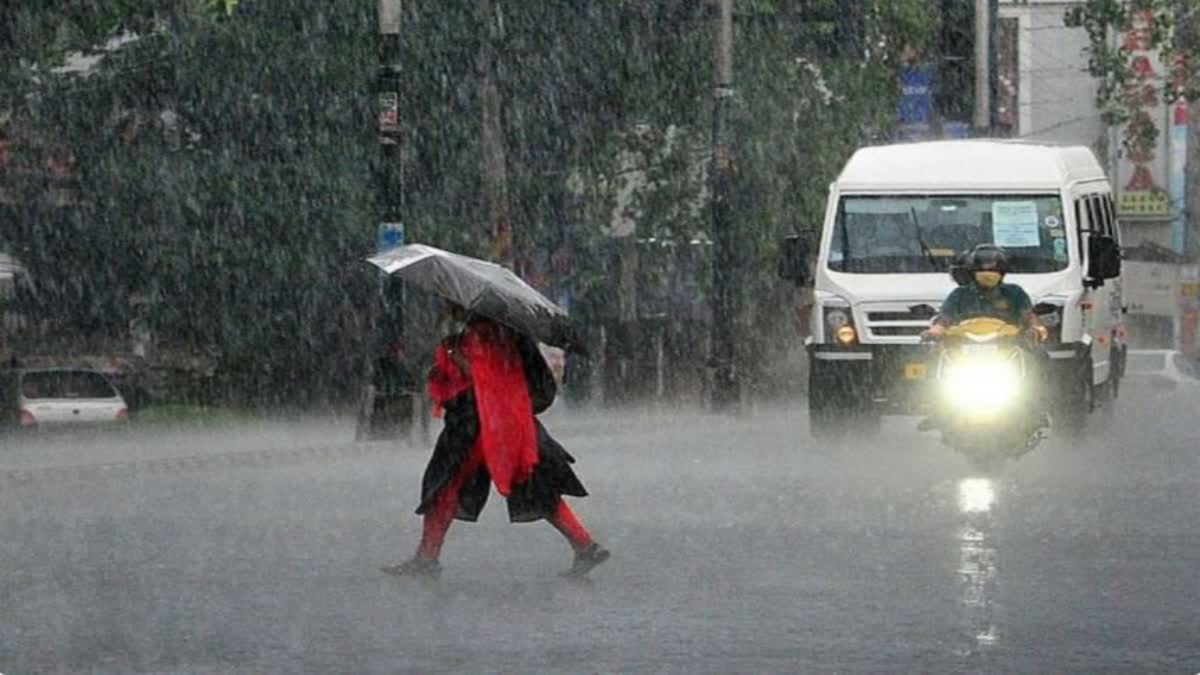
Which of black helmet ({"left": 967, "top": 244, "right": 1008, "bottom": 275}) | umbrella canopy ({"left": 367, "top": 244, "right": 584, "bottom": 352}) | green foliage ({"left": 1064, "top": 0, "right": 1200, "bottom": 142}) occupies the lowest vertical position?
black helmet ({"left": 967, "top": 244, "right": 1008, "bottom": 275})

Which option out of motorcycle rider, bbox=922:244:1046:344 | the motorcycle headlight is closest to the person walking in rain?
the motorcycle headlight

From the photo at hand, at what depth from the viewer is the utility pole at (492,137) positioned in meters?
36.8

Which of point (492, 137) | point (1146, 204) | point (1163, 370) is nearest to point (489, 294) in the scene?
point (492, 137)

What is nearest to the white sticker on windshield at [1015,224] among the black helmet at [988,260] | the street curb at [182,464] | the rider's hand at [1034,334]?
the rider's hand at [1034,334]

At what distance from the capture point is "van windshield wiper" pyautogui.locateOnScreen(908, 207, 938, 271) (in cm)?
2458

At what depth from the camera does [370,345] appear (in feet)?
138

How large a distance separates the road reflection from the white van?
4.32 metres

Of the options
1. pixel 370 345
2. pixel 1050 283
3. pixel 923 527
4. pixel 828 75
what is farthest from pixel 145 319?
pixel 923 527

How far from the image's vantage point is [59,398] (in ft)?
144

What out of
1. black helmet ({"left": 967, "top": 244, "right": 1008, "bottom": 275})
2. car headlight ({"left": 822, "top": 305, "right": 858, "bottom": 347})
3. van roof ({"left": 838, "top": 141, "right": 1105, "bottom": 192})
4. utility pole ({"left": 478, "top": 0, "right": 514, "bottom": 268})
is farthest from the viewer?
utility pole ({"left": 478, "top": 0, "right": 514, "bottom": 268})

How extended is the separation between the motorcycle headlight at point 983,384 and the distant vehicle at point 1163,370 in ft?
59.1

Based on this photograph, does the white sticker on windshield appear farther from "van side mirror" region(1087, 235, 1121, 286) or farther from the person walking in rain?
the person walking in rain

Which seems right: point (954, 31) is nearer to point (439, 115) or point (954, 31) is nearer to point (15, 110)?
point (439, 115)

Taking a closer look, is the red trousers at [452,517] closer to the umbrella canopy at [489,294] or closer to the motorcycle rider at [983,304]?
the umbrella canopy at [489,294]
